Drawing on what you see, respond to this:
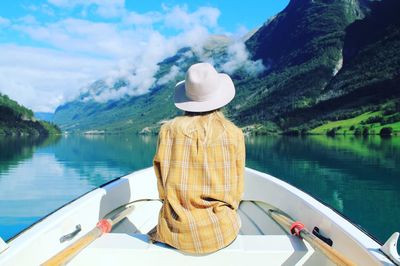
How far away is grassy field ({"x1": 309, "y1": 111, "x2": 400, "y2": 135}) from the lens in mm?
95812

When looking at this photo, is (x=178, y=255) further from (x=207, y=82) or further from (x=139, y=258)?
(x=207, y=82)

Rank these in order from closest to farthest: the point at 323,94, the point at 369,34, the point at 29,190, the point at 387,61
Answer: the point at 29,190 → the point at 387,61 → the point at 323,94 → the point at 369,34

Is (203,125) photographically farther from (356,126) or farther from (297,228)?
(356,126)

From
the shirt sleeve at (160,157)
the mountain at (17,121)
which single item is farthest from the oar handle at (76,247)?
the mountain at (17,121)

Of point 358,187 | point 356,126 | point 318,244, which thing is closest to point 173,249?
point 318,244

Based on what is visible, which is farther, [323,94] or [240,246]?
[323,94]

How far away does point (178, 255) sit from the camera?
3164 mm

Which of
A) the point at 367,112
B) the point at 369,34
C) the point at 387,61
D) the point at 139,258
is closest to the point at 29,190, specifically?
the point at 139,258

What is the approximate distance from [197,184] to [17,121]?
472 ft

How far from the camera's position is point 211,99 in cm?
320

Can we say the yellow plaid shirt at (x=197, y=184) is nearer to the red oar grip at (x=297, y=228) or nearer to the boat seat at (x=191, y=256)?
the boat seat at (x=191, y=256)

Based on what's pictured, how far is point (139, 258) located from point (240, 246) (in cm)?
78

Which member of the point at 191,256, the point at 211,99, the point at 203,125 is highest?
the point at 211,99

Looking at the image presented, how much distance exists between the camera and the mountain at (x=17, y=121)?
427 ft
